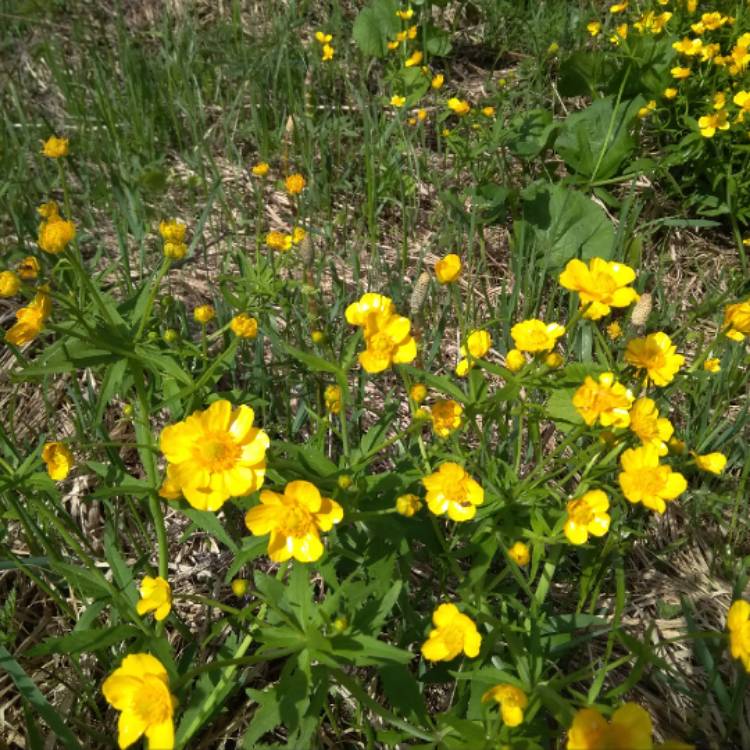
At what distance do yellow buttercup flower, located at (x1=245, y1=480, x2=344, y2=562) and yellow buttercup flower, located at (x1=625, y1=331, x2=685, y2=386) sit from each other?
939 mm

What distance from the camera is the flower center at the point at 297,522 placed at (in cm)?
146

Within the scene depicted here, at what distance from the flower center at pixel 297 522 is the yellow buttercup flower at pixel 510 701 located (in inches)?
20.1

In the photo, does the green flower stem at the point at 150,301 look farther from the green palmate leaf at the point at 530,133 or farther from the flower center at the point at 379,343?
the green palmate leaf at the point at 530,133

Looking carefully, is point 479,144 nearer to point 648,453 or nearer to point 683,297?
point 683,297

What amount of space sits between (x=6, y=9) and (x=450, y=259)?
4.20 metres

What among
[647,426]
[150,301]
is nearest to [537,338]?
[647,426]

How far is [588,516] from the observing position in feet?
5.30

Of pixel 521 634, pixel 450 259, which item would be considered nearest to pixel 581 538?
pixel 521 634

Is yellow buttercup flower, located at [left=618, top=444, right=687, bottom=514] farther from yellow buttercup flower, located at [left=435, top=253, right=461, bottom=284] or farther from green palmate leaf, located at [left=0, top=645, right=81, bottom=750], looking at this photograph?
green palmate leaf, located at [left=0, top=645, right=81, bottom=750]

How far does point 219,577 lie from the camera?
223 cm

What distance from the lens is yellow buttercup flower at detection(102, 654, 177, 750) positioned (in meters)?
1.36

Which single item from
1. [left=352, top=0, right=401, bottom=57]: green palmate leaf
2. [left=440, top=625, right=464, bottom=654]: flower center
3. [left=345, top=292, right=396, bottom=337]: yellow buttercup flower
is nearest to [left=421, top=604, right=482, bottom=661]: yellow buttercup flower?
[left=440, top=625, right=464, bottom=654]: flower center

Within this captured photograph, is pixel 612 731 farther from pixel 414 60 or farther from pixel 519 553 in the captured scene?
pixel 414 60

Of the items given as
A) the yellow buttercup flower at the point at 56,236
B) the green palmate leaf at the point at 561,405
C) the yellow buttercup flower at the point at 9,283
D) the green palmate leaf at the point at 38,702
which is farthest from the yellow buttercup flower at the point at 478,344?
the green palmate leaf at the point at 38,702
